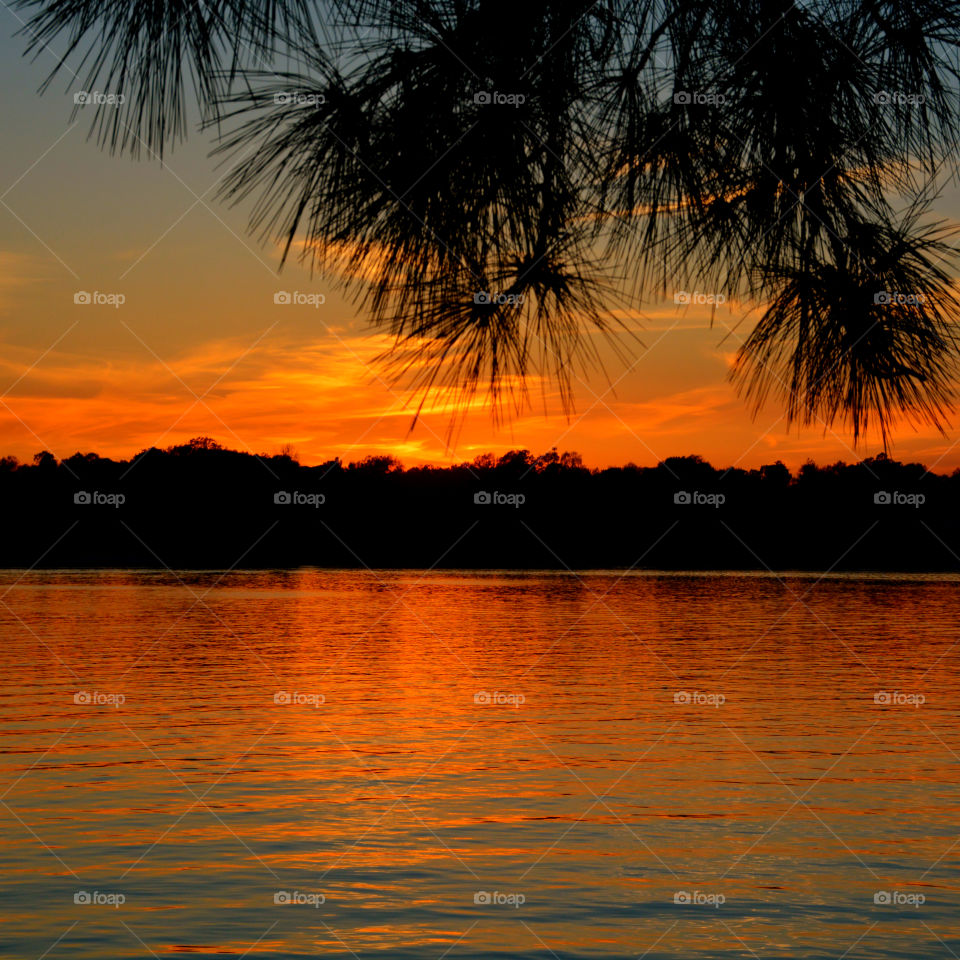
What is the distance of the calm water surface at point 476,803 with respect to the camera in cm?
1278

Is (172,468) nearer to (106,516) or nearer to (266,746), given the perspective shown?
(106,516)

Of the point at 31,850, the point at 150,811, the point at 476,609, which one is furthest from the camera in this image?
the point at 476,609

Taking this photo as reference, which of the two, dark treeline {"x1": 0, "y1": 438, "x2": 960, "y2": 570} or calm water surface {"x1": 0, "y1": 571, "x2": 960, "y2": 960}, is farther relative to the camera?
dark treeline {"x1": 0, "y1": 438, "x2": 960, "y2": 570}

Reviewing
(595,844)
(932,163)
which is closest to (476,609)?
(595,844)

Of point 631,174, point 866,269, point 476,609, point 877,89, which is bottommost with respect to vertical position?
point 476,609

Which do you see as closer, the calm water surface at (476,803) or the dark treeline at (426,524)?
the calm water surface at (476,803)

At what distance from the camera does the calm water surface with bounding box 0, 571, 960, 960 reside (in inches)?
503

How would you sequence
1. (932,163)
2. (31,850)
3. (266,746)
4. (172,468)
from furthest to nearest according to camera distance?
1. (172,468)
2. (266,746)
3. (31,850)
4. (932,163)

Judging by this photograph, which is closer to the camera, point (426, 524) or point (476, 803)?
point (476, 803)

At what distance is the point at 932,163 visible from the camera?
266 inches

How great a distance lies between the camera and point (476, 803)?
1858cm

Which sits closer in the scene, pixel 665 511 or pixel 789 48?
pixel 789 48

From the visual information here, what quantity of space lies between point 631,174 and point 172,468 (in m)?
111

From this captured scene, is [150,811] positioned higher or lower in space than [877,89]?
lower
